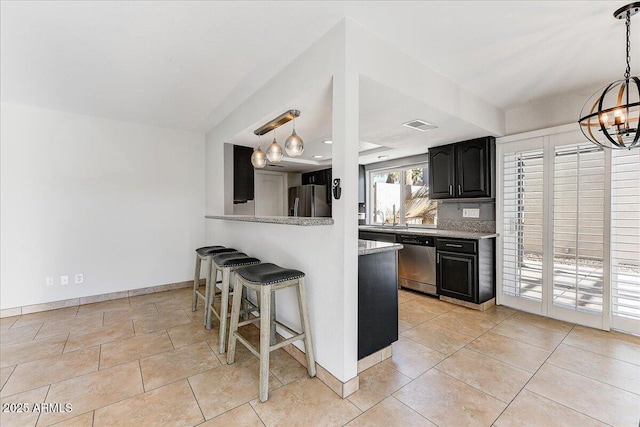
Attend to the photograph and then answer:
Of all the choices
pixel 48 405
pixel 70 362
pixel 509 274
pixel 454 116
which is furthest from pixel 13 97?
pixel 509 274

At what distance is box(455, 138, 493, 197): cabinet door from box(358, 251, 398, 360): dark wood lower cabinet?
1.89 meters

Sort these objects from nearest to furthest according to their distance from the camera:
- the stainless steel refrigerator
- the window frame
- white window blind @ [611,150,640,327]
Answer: white window blind @ [611,150,640,327], the window frame, the stainless steel refrigerator

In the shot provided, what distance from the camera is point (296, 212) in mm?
5637

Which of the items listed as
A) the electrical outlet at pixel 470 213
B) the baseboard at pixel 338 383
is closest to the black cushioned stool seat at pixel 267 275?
the baseboard at pixel 338 383

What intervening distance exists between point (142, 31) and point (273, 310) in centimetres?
232

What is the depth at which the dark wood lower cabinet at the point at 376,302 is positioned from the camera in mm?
2146

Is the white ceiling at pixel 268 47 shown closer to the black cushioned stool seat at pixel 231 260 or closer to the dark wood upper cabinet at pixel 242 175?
the dark wood upper cabinet at pixel 242 175

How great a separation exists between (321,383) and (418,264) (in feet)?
8.00

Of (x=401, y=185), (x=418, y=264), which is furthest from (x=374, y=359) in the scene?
(x=401, y=185)

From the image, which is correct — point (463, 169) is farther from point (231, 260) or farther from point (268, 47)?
point (231, 260)

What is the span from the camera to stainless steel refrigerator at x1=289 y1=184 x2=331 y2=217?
5.55 meters

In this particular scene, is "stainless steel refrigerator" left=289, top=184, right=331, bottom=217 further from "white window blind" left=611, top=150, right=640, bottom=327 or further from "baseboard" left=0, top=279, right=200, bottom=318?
"white window blind" left=611, top=150, right=640, bottom=327

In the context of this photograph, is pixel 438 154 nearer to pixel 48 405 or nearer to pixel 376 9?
pixel 376 9

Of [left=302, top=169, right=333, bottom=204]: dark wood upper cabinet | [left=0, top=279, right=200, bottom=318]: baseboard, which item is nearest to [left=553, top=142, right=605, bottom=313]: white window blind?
[left=302, top=169, right=333, bottom=204]: dark wood upper cabinet
